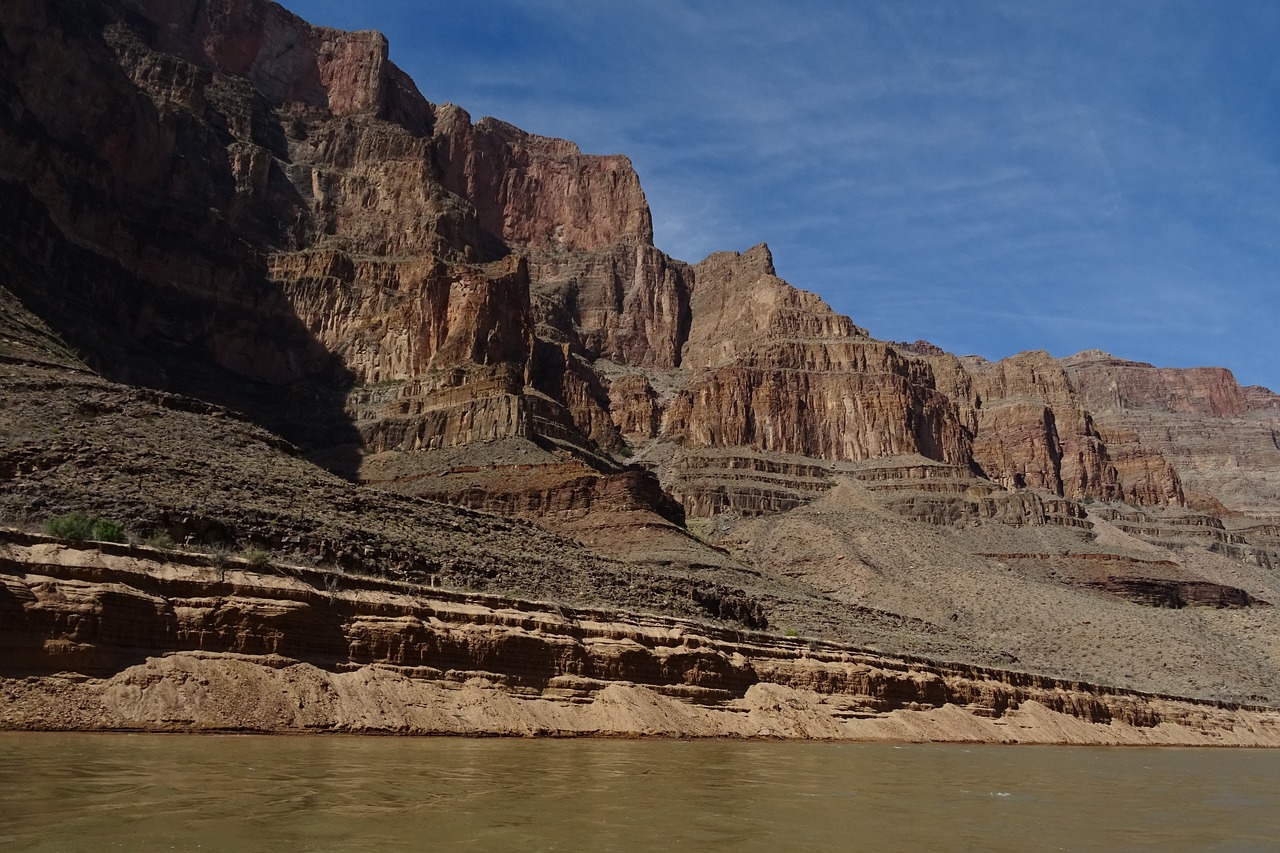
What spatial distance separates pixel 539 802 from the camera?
14.4 metres

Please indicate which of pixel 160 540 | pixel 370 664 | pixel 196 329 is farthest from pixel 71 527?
pixel 196 329

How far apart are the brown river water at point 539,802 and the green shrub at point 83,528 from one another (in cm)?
696

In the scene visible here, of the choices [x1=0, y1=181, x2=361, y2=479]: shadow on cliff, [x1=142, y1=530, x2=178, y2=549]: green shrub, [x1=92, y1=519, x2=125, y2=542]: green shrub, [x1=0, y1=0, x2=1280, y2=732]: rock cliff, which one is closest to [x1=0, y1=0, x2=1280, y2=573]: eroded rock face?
[x1=0, y1=181, x2=361, y2=479]: shadow on cliff

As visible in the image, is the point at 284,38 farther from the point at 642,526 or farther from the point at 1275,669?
the point at 1275,669

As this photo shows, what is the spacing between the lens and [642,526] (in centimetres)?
7425

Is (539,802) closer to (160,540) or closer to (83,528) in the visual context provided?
(160,540)

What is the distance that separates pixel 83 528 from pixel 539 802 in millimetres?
15834

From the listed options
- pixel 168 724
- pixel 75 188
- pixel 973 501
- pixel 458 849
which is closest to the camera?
pixel 458 849

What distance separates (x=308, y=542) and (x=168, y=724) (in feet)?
40.3

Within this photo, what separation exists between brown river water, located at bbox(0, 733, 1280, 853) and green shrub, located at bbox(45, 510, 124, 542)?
696 cm

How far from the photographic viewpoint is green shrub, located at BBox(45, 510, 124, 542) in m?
23.5

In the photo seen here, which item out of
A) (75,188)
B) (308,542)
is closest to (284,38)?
(75,188)

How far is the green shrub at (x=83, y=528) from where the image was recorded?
23.5 metres

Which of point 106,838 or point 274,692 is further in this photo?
point 274,692
